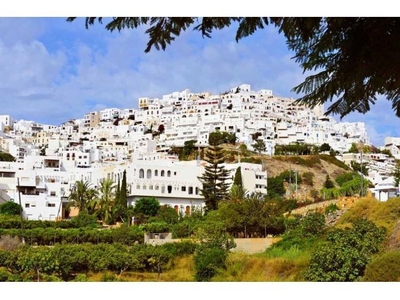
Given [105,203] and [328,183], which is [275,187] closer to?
[328,183]

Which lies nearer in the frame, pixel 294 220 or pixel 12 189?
pixel 294 220

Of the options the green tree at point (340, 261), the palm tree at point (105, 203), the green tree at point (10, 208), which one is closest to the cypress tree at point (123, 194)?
the palm tree at point (105, 203)

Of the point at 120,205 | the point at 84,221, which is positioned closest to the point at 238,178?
the point at 120,205

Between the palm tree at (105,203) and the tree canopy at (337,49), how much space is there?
9.44 metres

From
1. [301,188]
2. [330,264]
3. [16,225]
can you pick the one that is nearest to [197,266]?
[330,264]

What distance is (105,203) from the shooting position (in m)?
10.6

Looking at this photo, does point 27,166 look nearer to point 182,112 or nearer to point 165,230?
point 165,230

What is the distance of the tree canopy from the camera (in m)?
1.19

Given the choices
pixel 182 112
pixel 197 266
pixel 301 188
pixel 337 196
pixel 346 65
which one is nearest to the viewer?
pixel 346 65

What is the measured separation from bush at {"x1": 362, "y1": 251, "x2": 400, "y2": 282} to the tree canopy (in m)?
3.43

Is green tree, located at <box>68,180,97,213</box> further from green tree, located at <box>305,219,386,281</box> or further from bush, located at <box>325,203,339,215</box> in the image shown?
green tree, located at <box>305,219,386,281</box>

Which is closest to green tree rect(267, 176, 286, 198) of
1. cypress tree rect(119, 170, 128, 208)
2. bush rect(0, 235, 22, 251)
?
cypress tree rect(119, 170, 128, 208)

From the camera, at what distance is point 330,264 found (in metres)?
5.34
